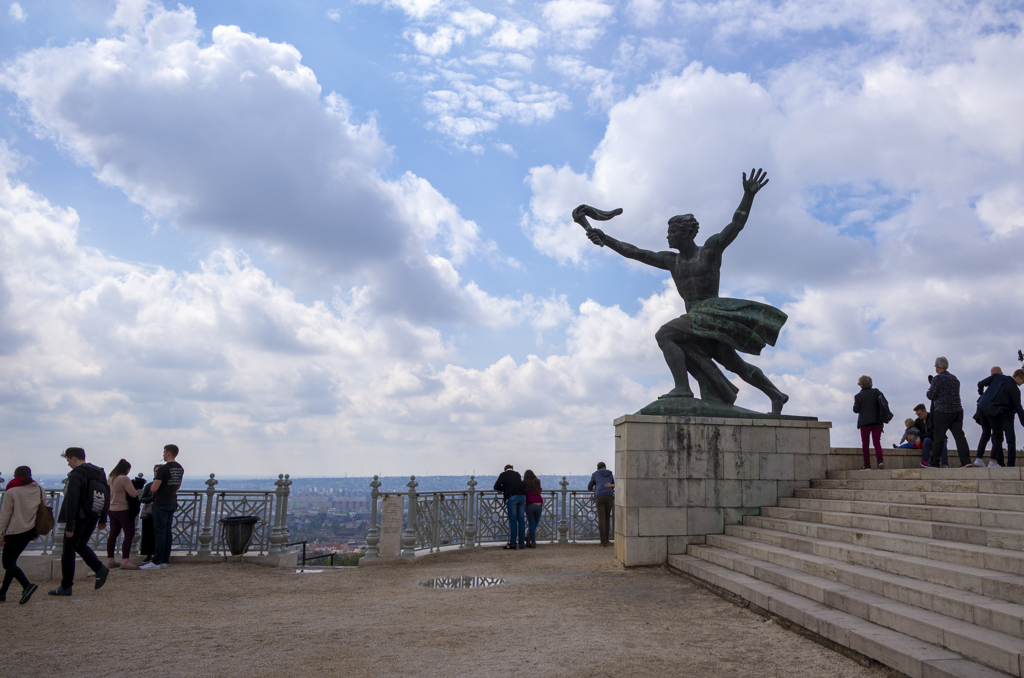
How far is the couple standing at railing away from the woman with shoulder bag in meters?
7.74

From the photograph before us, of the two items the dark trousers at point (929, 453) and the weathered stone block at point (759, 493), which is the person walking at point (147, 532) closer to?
the weathered stone block at point (759, 493)

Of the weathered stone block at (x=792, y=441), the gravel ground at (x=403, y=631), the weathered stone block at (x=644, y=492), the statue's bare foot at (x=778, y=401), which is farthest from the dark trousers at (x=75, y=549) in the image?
the statue's bare foot at (x=778, y=401)

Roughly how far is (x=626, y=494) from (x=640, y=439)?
0.83m

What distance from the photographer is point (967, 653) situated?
394 cm

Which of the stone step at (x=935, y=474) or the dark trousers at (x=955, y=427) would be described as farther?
the dark trousers at (x=955, y=427)

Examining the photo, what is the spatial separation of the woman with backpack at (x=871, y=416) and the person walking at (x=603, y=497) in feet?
15.9

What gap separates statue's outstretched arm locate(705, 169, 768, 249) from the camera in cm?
1012

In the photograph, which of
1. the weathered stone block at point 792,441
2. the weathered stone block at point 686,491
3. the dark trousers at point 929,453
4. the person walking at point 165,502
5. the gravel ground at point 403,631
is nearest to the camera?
the gravel ground at point 403,631

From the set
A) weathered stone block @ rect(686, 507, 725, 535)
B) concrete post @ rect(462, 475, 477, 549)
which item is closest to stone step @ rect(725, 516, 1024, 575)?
weathered stone block @ rect(686, 507, 725, 535)

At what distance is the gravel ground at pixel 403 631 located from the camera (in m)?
4.46

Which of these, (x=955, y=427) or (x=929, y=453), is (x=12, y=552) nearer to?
(x=955, y=427)

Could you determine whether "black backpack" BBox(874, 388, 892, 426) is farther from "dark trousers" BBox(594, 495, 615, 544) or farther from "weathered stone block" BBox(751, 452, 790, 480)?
"dark trousers" BBox(594, 495, 615, 544)

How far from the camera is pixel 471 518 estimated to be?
1265cm

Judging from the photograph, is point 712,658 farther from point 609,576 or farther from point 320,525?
point 320,525
